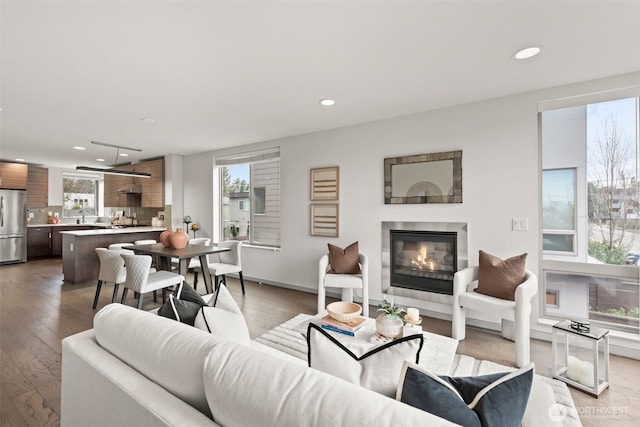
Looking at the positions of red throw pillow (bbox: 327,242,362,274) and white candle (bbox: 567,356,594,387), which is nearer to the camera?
white candle (bbox: 567,356,594,387)

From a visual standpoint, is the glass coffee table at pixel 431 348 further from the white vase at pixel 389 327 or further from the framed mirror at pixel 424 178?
the framed mirror at pixel 424 178

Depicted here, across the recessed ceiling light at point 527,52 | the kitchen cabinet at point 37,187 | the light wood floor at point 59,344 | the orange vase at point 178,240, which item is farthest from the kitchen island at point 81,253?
the recessed ceiling light at point 527,52

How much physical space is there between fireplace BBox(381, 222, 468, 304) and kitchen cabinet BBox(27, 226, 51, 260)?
8.51 m

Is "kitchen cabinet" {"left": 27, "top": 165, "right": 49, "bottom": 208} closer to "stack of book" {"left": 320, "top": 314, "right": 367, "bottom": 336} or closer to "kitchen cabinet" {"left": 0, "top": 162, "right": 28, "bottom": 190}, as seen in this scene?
"kitchen cabinet" {"left": 0, "top": 162, "right": 28, "bottom": 190}

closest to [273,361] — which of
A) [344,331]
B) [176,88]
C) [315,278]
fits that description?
[344,331]

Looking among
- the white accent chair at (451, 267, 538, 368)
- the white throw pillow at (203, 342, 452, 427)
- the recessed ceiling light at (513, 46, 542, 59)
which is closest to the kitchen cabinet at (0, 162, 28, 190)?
the white throw pillow at (203, 342, 452, 427)

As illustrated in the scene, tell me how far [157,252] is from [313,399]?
11.9 ft

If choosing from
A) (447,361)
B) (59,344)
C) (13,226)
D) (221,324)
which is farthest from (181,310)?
(13,226)

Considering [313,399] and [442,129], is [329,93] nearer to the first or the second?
[442,129]

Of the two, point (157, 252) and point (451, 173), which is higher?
point (451, 173)

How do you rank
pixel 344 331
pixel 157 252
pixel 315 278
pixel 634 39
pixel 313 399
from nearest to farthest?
1. pixel 313 399
2. pixel 634 39
3. pixel 344 331
4. pixel 157 252
5. pixel 315 278

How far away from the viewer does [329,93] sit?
3.06m

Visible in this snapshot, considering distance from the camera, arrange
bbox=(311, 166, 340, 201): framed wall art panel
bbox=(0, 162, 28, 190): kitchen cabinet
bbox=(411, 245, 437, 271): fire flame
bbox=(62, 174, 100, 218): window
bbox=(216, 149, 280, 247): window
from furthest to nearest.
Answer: bbox=(62, 174, 100, 218): window, bbox=(0, 162, 28, 190): kitchen cabinet, bbox=(216, 149, 280, 247): window, bbox=(311, 166, 340, 201): framed wall art panel, bbox=(411, 245, 437, 271): fire flame

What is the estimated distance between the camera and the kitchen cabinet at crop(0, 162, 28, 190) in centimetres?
688
